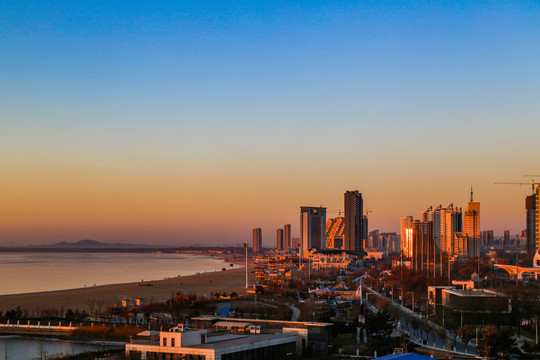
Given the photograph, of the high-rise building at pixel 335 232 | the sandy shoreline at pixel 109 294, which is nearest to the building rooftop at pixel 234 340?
the sandy shoreline at pixel 109 294

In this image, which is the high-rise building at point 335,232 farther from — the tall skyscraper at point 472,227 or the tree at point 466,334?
the tree at point 466,334

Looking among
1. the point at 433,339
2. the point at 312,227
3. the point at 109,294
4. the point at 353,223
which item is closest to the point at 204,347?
the point at 433,339

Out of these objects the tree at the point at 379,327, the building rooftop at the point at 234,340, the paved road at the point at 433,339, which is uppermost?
the building rooftop at the point at 234,340

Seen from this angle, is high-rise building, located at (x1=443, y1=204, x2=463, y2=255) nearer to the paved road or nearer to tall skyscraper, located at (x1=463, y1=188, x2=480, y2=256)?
tall skyscraper, located at (x1=463, y1=188, x2=480, y2=256)

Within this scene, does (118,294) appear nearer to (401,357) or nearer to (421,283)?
(421,283)

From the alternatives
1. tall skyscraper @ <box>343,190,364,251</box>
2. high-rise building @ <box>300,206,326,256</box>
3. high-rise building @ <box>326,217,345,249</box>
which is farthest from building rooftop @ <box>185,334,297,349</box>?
high-rise building @ <box>326,217,345,249</box>

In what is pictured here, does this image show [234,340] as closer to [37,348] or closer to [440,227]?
[37,348]
